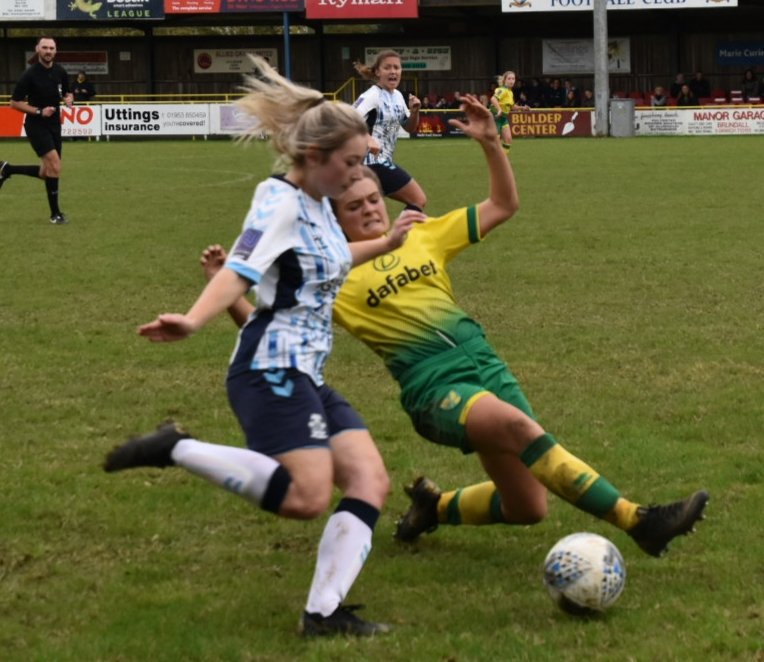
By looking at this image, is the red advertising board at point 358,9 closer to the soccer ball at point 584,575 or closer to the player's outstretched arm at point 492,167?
the player's outstretched arm at point 492,167

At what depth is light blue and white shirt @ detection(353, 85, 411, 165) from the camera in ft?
41.0

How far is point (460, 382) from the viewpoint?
4.77 metres

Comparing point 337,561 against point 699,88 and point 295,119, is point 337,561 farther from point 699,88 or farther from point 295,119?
point 699,88

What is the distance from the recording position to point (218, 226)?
51.0 ft

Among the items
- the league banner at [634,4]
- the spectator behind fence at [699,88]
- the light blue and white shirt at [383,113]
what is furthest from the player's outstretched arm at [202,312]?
the league banner at [634,4]

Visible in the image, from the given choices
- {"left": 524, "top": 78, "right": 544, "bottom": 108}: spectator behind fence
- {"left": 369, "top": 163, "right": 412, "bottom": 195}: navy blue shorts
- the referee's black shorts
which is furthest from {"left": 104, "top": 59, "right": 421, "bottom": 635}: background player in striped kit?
{"left": 524, "top": 78, "right": 544, "bottom": 108}: spectator behind fence

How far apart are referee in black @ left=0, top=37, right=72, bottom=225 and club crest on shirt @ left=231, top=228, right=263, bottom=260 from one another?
12429 millimetres

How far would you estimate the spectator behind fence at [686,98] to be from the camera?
40.0 metres

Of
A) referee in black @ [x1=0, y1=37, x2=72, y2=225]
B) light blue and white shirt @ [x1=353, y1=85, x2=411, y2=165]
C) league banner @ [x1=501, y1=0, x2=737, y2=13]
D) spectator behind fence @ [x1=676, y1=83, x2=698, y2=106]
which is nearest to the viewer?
light blue and white shirt @ [x1=353, y1=85, x2=411, y2=165]

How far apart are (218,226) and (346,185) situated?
11.5 m

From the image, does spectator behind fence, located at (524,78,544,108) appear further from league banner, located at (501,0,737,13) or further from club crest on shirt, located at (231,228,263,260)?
club crest on shirt, located at (231,228,263,260)

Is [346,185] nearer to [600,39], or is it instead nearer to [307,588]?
[307,588]

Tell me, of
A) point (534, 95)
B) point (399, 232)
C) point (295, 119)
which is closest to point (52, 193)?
point (399, 232)

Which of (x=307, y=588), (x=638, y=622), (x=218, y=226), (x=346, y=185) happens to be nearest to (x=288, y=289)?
(x=346, y=185)
